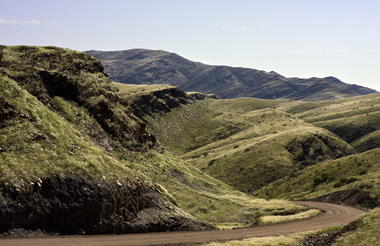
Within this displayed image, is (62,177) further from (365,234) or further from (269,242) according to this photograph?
(365,234)

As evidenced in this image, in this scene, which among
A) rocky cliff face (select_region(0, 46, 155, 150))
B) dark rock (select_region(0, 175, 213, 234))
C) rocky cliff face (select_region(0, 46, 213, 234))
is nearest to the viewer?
dark rock (select_region(0, 175, 213, 234))

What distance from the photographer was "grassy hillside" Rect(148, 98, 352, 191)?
430ft

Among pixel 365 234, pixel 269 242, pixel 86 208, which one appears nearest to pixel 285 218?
pixel 269 242

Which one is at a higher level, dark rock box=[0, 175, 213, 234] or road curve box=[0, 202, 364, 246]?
dark rock box=[0, 175, 213, 234]

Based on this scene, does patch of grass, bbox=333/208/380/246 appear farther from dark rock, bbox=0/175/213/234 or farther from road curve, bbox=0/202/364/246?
dark rock, bbox=0/175/213/234

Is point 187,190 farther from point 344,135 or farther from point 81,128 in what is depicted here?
point 344,135

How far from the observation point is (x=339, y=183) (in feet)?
293

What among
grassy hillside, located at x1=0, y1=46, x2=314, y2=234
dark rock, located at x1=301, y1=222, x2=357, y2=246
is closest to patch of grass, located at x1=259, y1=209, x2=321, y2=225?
grassy hillside, located at x1=0, y1=46, x2=314, y2=234

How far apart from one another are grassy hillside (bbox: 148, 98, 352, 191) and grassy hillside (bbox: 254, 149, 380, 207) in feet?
52.5

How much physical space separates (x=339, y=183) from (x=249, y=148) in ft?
196

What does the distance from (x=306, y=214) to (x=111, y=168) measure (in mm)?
36521

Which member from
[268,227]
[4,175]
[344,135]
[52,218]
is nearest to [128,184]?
[52,218]

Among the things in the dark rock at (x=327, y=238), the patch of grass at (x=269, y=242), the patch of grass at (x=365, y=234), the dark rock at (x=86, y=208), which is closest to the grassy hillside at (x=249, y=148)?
the patch of grass at (x=269, y=242)

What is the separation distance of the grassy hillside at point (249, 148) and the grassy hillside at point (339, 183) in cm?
1600
